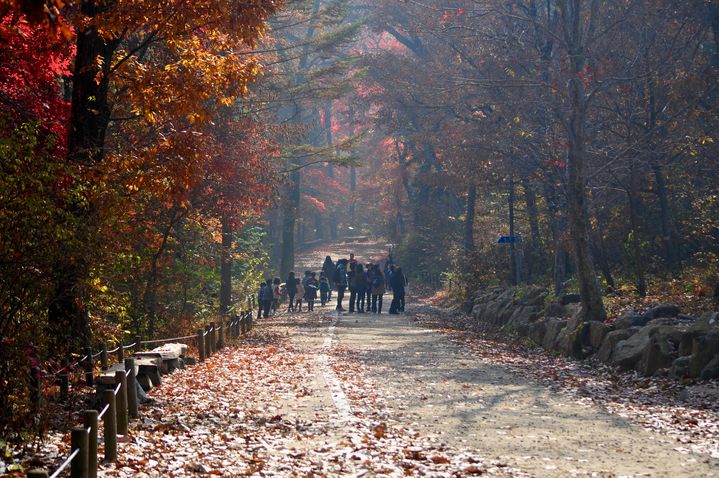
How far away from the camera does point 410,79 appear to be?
37500 mm

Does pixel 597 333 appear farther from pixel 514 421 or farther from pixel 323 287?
pixel 323 287

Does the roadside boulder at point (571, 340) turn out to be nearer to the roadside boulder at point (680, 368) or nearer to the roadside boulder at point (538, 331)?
the roadside boulder at point (538, 331)

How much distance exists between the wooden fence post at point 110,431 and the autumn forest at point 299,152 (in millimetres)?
878

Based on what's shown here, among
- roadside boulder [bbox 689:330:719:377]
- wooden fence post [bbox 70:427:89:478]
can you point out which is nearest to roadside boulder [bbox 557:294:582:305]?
roadside boulder [bbox 689:330:719:377]

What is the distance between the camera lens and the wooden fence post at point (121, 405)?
9.18 meters

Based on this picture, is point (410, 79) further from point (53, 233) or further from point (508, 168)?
point (53, 233)

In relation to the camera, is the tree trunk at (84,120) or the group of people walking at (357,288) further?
the group of people walking at (357,288)

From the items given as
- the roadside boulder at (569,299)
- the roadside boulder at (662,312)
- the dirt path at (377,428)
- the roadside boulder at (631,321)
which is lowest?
the dirt path at (377,428)

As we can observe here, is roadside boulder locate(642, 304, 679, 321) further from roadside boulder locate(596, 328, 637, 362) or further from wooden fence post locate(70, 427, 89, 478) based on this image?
wooden fence post locate(70, 427, 89, 478)

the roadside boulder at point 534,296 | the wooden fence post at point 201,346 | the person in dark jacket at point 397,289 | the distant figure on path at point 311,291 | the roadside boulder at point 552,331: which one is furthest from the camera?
the distant figure on path at point 311,291

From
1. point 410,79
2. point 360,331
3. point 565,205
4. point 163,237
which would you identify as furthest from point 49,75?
point 410,79

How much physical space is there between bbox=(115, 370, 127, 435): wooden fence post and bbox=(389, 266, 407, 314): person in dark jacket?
2314cm

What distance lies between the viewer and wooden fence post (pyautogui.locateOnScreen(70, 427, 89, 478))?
247 inches

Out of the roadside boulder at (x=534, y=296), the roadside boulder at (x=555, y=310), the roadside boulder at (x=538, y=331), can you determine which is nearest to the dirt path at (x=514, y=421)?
the roadside boulder at (x=538, y=331)
